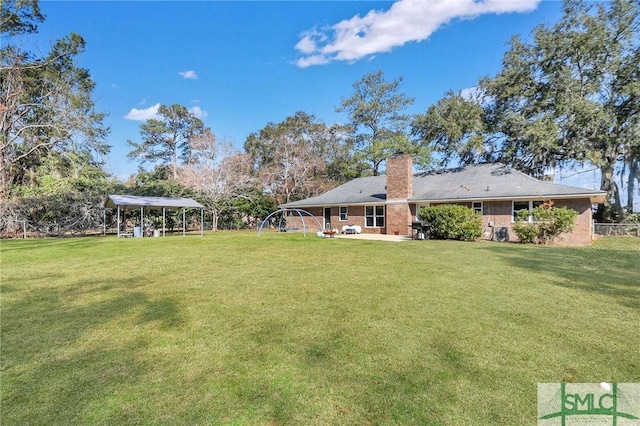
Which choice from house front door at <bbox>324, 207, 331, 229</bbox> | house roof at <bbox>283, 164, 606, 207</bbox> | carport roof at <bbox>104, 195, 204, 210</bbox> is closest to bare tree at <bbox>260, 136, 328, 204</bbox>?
house roof at <bbox>283, 164, 606, 207</bbox>

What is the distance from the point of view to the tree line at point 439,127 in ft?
66.5

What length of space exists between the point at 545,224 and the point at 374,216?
9.94m

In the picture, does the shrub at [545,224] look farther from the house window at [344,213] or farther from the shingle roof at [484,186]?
the house window at [344,213]

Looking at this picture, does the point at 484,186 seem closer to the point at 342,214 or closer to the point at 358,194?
the point at 358,194

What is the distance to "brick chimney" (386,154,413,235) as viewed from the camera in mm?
19875

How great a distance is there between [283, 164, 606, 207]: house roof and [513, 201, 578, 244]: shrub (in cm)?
112

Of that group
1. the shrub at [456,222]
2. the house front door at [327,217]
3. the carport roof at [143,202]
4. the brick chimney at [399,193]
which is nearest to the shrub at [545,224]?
the shrub at [456,222]

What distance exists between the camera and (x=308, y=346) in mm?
3516

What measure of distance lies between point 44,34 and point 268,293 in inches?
1190

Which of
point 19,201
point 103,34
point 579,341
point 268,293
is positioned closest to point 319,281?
point 268,293

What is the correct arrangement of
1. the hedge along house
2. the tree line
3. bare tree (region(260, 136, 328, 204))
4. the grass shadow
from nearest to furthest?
the grass shadow
the hedge along house
the tree line
bare tree (region(260, 136, 328, 204))

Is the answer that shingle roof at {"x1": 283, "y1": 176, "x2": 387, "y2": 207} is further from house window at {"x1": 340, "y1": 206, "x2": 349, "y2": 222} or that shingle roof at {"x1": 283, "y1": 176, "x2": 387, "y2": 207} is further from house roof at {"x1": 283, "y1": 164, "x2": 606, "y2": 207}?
house window at {"x1": 340, "y1": 206, "x2": 349, "y2": 222}

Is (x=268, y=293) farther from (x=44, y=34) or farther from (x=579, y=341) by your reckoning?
(x=44, y=34)

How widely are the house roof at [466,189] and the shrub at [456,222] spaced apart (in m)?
2.24
